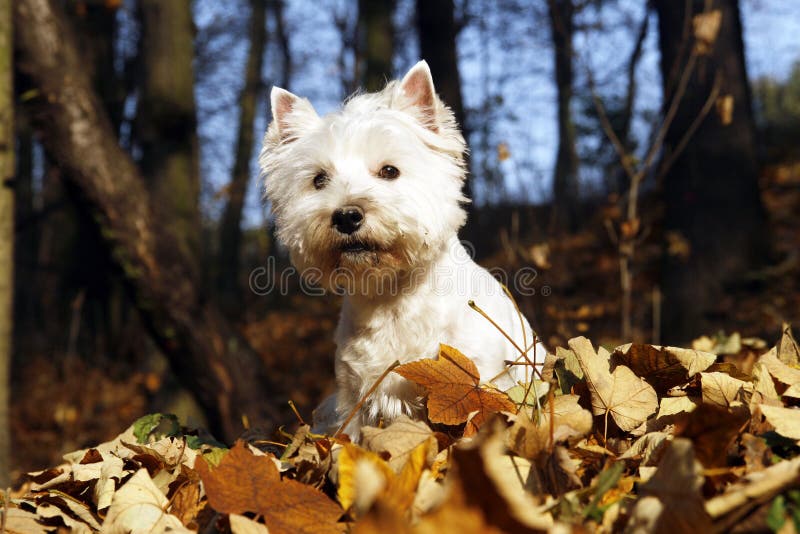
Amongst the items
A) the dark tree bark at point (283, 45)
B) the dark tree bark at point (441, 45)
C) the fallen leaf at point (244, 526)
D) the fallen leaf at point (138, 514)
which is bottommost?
the fallen leaf at point (138, 514)

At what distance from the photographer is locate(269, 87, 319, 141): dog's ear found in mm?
3121

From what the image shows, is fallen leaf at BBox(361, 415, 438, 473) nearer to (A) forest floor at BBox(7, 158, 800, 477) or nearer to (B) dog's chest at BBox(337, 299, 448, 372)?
(B) dog's chest at BBox(337, 299, 448, 372)

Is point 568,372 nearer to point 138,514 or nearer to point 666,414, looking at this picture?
point 666,414

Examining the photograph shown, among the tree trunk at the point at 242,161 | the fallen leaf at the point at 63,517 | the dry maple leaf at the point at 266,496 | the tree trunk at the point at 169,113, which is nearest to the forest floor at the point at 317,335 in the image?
the tree trunk at the point at 169,113

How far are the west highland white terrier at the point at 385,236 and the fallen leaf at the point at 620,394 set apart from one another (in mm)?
629

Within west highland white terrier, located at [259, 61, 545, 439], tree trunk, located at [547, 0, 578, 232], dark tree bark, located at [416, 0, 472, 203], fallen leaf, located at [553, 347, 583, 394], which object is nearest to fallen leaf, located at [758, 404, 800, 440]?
fallen leaf, located at [553, 347, 583, 394]

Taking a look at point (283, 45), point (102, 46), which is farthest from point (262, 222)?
point (283, 45)

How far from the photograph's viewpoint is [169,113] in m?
6.25

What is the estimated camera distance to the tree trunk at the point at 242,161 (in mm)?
16500

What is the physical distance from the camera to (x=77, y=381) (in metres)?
9.73

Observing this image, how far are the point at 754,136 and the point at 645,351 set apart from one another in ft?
16.1

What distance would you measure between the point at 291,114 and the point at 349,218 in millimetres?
836

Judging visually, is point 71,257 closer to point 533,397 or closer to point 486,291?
point 486,291

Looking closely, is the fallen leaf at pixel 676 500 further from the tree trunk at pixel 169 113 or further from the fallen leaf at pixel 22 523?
the tree trunk at pixel 169 113
